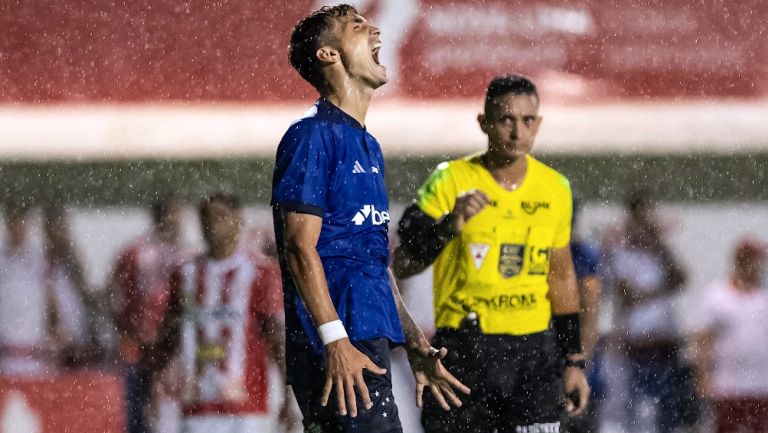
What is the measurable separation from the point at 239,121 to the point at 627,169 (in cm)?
250

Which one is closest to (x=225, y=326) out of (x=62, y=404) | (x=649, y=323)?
(x=62, y=404)

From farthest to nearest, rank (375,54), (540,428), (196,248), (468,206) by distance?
(196,248), (540,428), (468,206), (375,54)

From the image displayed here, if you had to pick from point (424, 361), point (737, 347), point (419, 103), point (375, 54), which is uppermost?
point (419, 103)

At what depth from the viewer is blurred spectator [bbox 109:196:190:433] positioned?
22.0ft

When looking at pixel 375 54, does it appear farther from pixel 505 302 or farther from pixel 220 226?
pixel 220 226

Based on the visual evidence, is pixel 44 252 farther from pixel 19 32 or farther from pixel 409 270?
pixel 409 270

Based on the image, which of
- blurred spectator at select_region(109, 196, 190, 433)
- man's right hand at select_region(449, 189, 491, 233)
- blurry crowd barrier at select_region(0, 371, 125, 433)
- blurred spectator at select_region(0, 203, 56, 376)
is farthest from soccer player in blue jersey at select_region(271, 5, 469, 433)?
blurry crowd barrier at select_region(0, 371, 125, 433)

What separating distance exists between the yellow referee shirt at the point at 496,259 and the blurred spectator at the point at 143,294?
6.92 ft

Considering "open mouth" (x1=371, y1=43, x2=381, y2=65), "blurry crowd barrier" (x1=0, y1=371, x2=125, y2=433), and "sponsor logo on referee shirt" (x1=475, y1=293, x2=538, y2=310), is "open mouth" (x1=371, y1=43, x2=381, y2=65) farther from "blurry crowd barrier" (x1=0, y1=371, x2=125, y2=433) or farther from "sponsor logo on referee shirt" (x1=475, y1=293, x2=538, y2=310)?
"blurry crowd barrier" (x1=0, y1=371, x2=125, y2=433)

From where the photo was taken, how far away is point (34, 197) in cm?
926

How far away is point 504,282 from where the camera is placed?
4.68 meters

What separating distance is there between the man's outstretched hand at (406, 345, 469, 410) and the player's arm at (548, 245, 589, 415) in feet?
3.82

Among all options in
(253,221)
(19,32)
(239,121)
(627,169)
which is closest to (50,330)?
(253,221)

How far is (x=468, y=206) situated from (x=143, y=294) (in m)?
3.00
